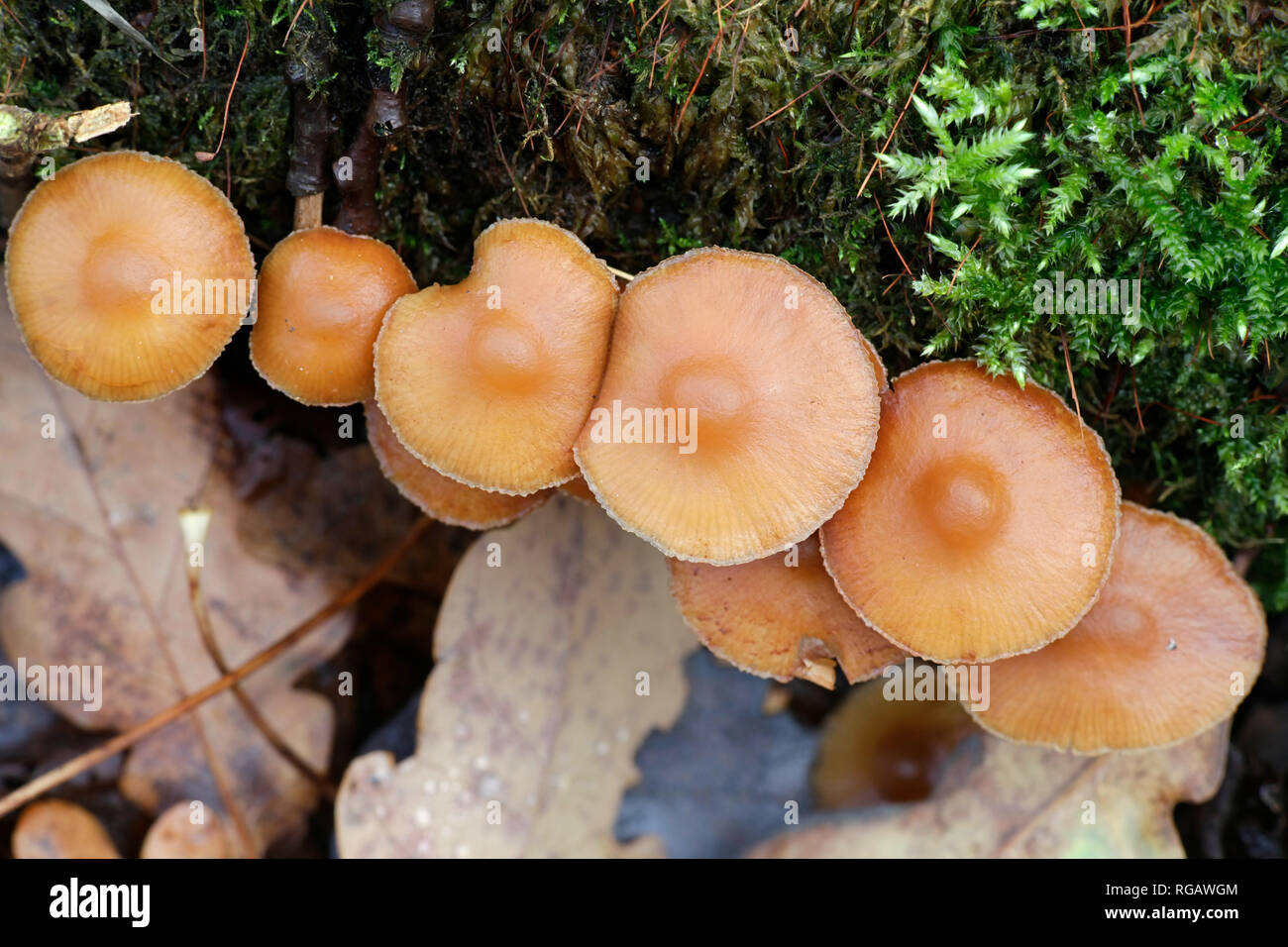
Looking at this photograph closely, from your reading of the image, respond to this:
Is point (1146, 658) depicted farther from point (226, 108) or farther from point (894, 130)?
point (226, 108)

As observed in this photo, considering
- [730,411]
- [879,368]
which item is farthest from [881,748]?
[730,411]

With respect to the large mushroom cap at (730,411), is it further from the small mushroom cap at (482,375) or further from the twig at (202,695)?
the twig at (202,695)

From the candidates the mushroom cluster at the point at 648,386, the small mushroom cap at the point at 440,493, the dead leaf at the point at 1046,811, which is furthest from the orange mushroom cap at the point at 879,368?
the dead leaf at the point at 1046,811

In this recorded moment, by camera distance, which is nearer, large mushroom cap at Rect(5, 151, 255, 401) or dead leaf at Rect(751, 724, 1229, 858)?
large mushroom cap at Rect(5, 151, 255, 401)

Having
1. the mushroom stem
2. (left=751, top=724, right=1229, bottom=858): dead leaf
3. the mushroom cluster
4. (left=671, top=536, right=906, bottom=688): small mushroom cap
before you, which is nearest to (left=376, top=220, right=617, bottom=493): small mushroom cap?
the mushroom cluster

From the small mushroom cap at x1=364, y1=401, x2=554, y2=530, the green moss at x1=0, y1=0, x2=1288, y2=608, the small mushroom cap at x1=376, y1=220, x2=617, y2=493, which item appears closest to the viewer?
the green moss at x1=0, y1=0, x2=1288, y2=608

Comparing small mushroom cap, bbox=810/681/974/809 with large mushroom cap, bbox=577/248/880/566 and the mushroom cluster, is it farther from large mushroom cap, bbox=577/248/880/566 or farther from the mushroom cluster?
large mushroom cap, bbox=577/248/880/566

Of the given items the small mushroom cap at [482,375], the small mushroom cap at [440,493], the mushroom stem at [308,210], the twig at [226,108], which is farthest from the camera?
the small mushroom cap at [440,493]
